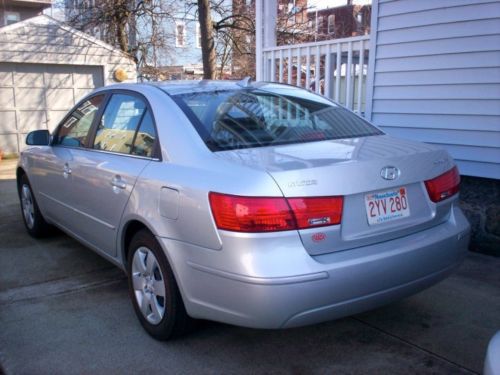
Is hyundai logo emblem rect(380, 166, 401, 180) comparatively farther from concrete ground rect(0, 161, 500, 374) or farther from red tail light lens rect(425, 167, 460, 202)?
concrete ground rect(0, 161, 500, 374)

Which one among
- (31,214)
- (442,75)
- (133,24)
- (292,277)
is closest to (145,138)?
(292,277)

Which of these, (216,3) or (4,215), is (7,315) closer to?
(4,215)

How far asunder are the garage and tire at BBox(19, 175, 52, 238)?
7801 mm

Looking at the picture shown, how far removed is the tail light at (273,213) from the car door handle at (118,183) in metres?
1.04

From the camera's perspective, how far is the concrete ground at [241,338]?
289cm

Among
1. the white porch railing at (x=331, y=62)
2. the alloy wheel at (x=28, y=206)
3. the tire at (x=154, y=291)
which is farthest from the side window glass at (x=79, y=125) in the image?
the white porch railing at (x=331, y=62)

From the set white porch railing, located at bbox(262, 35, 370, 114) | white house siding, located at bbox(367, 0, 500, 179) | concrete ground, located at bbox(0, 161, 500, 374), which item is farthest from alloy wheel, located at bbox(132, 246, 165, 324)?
white porch railing, located at bbox(262, 35, 370, 114)

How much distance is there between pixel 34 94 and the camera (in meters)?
12.8

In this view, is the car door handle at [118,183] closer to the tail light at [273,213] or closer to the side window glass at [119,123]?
the side window glass at [119,123]

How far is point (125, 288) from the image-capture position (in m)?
4.09

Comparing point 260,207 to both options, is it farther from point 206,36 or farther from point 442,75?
point 206,36

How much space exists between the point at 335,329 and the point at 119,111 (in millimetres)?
2174

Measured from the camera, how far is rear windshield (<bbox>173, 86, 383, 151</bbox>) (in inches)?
118

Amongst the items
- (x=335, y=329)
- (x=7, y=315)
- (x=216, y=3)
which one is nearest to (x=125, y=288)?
(x=7, y=315)
